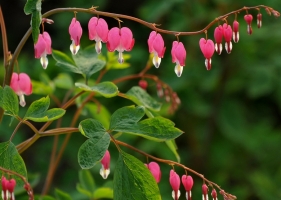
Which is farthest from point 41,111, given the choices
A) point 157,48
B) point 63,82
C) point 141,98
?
point 63,82

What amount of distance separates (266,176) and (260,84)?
16.7 inches

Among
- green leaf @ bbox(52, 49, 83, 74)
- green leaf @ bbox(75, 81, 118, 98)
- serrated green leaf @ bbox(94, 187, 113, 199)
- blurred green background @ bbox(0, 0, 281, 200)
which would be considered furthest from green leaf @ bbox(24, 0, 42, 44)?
blurred green background @ bbox(0, 0, 281, 200)

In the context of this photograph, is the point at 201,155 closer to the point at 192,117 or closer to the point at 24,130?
the point at 192,117

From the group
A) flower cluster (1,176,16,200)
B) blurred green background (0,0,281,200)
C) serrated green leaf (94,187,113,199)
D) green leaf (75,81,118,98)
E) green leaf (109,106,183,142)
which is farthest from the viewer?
blurred green background (0,0,281,200)

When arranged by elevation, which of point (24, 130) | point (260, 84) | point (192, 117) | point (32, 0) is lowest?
point (24, 130)

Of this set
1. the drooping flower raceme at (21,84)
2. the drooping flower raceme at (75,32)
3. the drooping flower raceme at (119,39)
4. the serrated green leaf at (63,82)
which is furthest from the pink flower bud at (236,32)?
the serrated green leaf at (63,82)

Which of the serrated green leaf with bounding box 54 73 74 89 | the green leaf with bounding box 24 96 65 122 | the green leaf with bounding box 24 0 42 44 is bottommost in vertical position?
the serrated green leaf with bounding box 54 73 74 89

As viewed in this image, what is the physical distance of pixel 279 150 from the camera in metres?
3.08

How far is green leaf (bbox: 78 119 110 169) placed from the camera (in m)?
1.18

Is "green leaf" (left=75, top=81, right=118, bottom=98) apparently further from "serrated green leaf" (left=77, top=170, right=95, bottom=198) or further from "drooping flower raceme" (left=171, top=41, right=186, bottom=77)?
"serrated green leaf" (left=77, top=170, right=95, bottom=198)

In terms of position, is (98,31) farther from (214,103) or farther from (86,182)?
(214,103)

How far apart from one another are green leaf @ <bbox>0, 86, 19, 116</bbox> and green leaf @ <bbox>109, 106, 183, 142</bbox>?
7.7 inches

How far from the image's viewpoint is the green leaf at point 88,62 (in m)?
1.54

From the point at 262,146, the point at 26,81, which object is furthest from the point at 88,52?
the point at 262,146
